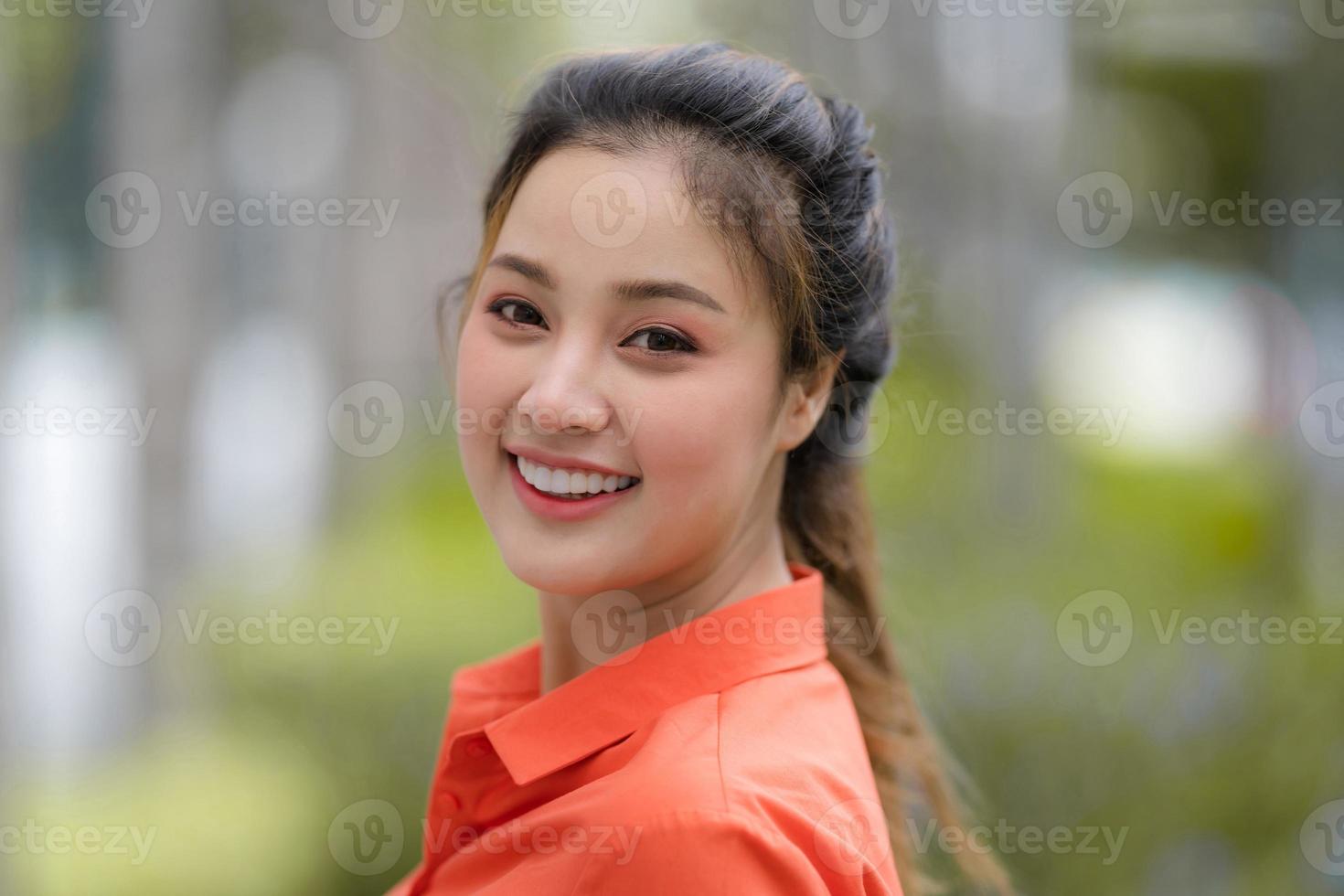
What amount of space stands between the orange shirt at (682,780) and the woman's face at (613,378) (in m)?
0.12

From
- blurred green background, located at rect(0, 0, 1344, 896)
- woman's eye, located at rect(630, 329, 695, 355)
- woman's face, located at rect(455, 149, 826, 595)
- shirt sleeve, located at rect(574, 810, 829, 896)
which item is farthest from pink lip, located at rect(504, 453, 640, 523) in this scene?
blurred green background, located at rect(0, 0, 1344, 896)

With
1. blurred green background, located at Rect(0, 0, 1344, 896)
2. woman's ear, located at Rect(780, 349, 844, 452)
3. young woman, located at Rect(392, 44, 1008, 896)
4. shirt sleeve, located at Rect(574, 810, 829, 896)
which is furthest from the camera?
blurred green background, located at Rect(0, 0, 1344, 896)

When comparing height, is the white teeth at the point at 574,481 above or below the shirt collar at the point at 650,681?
above

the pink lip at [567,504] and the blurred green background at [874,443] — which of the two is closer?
the pink lip at [567,504]

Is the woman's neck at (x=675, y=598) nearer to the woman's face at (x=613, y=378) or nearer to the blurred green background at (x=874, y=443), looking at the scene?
the woman's face at (x=613, y=378)

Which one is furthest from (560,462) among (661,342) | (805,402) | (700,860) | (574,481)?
(700,860)

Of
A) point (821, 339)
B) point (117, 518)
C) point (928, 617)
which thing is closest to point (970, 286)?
point (928, 617)

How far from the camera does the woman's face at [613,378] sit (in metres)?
1.39

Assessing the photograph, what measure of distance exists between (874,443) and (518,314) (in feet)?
8.22

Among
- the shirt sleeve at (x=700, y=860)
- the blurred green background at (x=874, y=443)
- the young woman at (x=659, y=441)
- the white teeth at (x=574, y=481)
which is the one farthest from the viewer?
the blurred green background at (x=874, y=443)

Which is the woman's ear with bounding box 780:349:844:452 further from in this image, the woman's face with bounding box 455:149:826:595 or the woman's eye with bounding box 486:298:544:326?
the woman's eye with bounding box 486:298:544:326

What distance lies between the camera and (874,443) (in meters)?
3.86

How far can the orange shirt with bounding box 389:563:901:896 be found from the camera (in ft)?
3.82

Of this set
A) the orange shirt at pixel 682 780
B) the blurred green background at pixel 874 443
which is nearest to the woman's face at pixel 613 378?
the orange shirt at pixel 682 780
